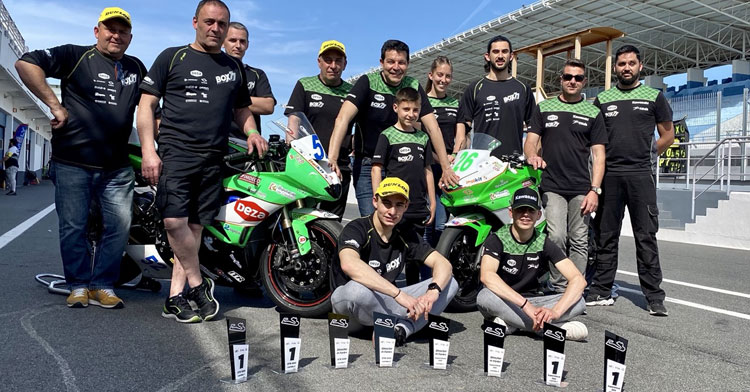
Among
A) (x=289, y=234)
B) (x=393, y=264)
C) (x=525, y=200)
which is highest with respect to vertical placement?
(x=525, y=200)

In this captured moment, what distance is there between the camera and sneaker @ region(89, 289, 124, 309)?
13.7ft

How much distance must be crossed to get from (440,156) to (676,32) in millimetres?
31641

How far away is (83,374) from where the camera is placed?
111 inches

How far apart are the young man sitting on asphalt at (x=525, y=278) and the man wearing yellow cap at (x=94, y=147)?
2561 millimetres

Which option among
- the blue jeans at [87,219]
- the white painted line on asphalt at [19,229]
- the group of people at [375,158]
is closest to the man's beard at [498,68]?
the group of people at [375,158]

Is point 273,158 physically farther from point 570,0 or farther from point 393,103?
point 570,0

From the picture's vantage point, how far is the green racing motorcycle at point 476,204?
4.38 m

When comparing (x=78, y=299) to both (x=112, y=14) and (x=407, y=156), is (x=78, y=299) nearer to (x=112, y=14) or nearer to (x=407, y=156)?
(x=112, y=14)

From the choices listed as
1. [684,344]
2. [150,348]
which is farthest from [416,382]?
[684,344]

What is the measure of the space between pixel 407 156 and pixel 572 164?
137cm

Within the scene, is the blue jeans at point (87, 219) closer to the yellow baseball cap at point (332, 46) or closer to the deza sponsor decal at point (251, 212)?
the deza sponsor decal at point (251, 212)

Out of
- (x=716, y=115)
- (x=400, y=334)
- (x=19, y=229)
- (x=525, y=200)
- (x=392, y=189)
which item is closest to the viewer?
(x=400, y=334)

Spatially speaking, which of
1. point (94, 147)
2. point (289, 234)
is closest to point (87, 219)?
point (94, 147)

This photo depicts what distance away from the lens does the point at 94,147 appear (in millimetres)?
4172
